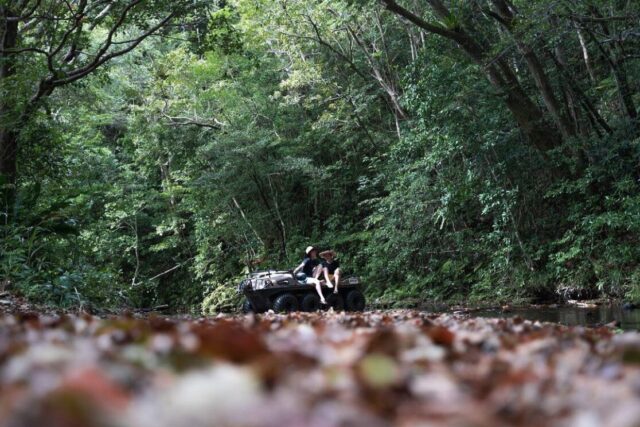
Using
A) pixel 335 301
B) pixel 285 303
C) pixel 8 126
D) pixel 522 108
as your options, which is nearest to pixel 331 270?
pixel 335 301

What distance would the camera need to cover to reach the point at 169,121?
28.0m

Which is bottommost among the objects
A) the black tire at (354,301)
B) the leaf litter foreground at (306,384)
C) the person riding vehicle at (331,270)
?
the black tire at (354,301)

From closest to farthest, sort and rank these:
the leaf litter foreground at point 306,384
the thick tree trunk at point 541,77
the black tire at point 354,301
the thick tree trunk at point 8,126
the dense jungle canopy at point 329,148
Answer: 1. the leaf litter foreground at point 306,384
2. the thick tree trunk at point 8,126
3. the dense jungle canopy at point 329,148
4. the black tire at point 354,301
5. the thick tree trunk at point 541,77

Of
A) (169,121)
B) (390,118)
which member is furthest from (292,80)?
(169,121)

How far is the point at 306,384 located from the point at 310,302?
12.0 meters

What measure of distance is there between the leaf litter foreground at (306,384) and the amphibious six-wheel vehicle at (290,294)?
426 inches

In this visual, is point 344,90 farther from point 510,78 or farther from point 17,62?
point 17,62

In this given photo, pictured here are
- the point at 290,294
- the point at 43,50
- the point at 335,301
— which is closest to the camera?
the point at 43,50

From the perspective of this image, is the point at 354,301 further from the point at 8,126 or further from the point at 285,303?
the point at 8,126

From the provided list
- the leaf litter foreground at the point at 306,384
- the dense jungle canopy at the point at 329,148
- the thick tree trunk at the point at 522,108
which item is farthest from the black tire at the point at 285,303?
the leaf litter foreground at the point at 306,384

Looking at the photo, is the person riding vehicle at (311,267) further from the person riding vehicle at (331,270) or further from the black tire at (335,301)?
the black tire at (335,301)

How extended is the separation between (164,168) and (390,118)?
1172 centimetres

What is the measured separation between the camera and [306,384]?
1539 millimetres

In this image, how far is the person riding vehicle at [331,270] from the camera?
43.7 ft
